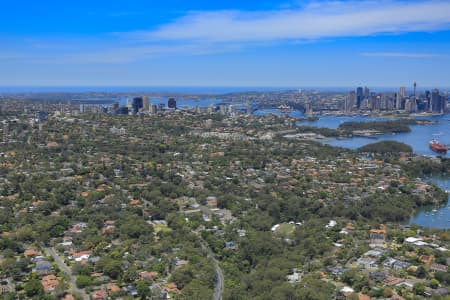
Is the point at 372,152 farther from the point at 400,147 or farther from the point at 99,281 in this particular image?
the point at 99,281

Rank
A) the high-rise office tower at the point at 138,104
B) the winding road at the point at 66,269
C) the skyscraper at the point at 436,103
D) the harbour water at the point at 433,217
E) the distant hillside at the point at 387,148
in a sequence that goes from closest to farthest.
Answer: the winding road at the point at 66,269, the harbour water at the point at 433,217, the distant hillside at the point at 387,148, the high-rise office tower at the point at 138,104, the skyscraper at the point at 436,103

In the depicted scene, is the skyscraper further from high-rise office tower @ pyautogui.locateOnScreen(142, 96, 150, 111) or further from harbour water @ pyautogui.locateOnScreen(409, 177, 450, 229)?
harbour water @ pyautogui.locateOnScreen(409, 177, 450, 229)

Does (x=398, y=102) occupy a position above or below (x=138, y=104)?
below

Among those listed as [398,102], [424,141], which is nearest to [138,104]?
[424,141]

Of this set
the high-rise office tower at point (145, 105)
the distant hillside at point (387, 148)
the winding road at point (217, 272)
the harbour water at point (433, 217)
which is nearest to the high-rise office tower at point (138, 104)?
the high-rise office tower at point (145, 105)

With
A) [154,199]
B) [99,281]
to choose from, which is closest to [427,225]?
[154,199]

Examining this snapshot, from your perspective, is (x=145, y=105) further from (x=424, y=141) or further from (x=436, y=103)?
(x=436, y=103)

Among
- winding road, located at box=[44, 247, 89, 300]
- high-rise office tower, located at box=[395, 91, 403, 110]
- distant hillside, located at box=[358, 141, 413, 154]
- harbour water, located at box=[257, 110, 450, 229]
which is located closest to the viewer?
winding road, located at box=[44, 247, 89, 300]

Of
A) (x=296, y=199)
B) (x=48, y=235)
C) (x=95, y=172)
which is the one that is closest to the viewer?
(x=48, y=235)

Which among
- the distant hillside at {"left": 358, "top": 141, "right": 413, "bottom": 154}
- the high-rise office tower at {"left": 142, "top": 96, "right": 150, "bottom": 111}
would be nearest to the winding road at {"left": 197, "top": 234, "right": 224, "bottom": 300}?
the distant hillside at {"left": 358, "top": 141, "right": 413, "bottom": 154}

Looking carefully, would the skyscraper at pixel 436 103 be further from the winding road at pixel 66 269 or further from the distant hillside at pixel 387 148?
the winding road at pixel 66 269

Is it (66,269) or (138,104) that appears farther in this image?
(138,104)
